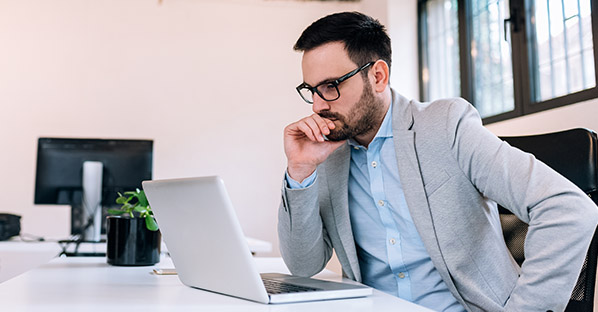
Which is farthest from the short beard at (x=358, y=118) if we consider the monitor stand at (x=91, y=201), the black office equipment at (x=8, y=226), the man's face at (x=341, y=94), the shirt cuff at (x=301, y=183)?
the black office equipment at (x=8, y=226)

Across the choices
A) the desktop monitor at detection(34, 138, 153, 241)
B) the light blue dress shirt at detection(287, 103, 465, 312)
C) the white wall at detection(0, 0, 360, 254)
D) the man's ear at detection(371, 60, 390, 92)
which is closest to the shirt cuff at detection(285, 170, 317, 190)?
the light blue dress shirt at detection(287, 103, 465, 312)

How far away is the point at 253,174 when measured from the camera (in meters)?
4.14

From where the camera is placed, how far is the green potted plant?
137cm

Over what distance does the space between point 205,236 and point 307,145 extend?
0.45 meters

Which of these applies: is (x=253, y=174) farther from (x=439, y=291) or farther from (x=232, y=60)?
(x=439, y=291)

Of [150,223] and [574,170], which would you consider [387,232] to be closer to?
[574,170]

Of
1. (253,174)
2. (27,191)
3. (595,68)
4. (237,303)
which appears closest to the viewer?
(237,303)

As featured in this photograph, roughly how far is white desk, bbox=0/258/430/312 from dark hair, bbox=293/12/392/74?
65cm

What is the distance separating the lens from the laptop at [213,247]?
0.84 metres

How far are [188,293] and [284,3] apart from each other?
371cm

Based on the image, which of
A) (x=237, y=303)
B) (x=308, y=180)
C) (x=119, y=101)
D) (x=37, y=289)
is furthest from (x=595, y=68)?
(x=119, y=101)

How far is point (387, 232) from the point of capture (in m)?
1.29

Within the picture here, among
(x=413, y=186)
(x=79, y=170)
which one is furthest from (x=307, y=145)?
(x=79, y=170)

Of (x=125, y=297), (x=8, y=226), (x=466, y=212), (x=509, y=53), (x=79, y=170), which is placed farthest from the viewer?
(x=509, y=53)
